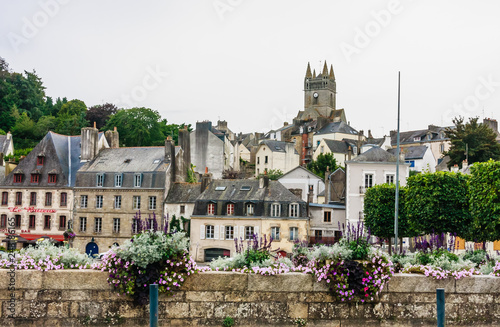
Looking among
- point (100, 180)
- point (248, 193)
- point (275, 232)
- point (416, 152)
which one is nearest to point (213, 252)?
point (275, 232)

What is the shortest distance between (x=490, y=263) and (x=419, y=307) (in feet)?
7.17

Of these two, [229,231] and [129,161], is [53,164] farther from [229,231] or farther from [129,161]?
[229,231]

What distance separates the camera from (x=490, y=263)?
1184cm

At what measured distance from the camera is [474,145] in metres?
62.0

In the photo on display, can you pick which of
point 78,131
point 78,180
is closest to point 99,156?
point 78,180

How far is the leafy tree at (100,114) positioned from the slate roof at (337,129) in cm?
4219

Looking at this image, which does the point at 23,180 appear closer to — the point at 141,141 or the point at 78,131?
the point at 141,141

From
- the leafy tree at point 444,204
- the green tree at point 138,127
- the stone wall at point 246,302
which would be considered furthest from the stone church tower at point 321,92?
the stone wall at point 246,302

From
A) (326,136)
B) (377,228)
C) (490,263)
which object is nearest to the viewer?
(490,263)

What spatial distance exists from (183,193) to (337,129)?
62.9 m

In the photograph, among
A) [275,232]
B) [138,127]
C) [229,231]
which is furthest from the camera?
[138,127]

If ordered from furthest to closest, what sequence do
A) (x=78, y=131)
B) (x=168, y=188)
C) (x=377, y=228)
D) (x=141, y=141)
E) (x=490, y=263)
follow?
(x=78, y=131) < (x=141, y=141) < (x=168, y=188) < (x=377, y=228) < (x=490, y=263)

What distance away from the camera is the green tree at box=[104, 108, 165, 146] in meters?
68.9

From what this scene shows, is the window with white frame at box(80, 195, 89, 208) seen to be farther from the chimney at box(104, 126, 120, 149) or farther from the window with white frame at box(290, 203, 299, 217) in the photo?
the window with white frame at box(290, 203, 299, 217)
